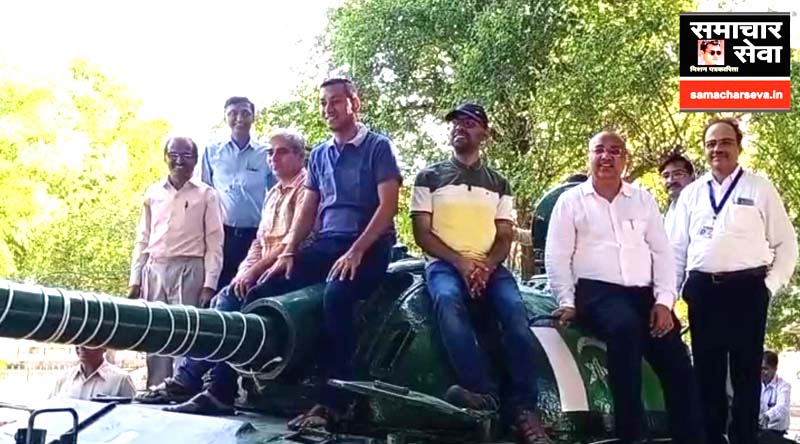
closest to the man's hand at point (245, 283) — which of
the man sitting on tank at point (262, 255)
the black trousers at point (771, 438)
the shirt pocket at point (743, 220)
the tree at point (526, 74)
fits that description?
the man sitting on tank at point (262, 255)

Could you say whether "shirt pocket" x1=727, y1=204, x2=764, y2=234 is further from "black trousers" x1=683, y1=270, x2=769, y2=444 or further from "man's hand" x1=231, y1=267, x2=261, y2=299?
"man's hand" x1=231, y1=267, x2=261, y2=299

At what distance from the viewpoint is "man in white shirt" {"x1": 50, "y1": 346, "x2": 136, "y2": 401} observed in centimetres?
807

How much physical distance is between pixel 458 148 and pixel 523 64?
1252 cm

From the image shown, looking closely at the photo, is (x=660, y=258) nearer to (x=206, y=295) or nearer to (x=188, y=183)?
(x=206, y=295)

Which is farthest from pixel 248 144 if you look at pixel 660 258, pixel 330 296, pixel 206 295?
pixel 660 258

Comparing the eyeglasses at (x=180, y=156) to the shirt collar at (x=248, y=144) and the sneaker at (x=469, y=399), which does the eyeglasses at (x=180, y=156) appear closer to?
the shirt collar at (x=248, y=144)

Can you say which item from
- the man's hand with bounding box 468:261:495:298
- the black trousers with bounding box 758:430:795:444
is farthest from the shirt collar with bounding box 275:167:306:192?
the black trousers with bounding box 758:430:795:444

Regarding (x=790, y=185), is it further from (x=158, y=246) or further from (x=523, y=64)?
(x=158, y=246)

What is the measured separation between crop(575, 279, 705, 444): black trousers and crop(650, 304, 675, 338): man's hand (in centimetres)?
4

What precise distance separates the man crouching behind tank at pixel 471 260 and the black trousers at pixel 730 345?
41.1 inches

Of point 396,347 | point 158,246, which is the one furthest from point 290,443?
point 158,246

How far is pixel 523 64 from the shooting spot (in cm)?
1909

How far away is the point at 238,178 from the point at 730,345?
11.9 ft

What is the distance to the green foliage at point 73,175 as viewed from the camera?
2403 centimetres
